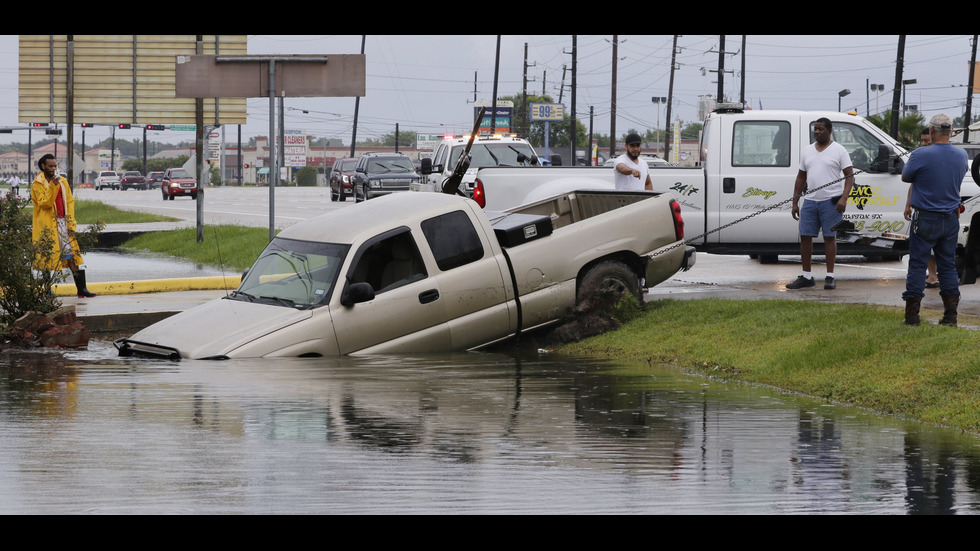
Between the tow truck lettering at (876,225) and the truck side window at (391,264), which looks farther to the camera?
the tow truck lettering at (876,225)

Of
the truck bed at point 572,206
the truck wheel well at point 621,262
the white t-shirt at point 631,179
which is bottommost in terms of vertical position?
the truck wheel well at point 621,262

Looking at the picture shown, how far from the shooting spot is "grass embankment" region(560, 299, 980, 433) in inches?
295

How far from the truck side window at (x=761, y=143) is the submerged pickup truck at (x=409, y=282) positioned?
353 centimetres

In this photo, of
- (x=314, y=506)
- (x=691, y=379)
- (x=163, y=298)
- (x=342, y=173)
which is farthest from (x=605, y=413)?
(x=342, y=173)

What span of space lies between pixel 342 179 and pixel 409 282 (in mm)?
33298

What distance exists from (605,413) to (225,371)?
2803 mm

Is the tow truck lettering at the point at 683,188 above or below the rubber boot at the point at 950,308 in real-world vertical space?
above

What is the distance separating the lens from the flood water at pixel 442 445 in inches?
206

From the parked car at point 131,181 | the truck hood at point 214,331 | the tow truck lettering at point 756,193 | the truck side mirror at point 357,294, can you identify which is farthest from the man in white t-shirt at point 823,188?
the parked car at point 131,181

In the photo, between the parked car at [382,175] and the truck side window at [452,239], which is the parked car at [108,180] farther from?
the truck side window at [452,239]

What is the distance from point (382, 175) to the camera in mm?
37031
